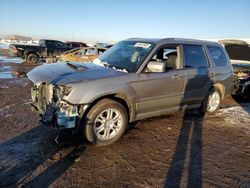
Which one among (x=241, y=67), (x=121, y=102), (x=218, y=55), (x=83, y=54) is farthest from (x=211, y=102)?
(x=83, y=54)

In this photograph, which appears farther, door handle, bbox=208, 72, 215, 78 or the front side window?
door handle, bbox=208, 72, 215, 78

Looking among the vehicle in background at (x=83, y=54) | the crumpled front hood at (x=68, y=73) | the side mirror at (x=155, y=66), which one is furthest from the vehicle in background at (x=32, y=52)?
the side mirror at (x=155, y=66)

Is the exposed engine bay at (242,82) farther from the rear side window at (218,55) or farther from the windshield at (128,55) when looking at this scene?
the windshield at (128,55)

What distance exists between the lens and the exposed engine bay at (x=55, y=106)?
4.11m

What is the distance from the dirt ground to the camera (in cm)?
350

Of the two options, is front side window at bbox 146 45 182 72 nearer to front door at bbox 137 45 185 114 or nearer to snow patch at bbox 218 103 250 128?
front door at bbox 137 45 185 114

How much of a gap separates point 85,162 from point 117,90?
1.29 meters

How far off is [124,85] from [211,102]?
3128 mm

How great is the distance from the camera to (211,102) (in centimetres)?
676

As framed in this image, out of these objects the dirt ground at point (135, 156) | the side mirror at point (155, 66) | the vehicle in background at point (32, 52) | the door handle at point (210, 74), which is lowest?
the dirt ground at point (135, 156)

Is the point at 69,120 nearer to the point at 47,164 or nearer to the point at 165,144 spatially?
the point at 47,164

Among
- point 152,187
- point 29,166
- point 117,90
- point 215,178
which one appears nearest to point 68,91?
point 117,90

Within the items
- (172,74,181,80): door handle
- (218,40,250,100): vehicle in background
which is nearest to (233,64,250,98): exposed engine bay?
(218,40,250,100): vehicle in background

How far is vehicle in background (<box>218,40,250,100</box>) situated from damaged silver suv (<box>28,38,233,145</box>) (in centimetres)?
260
